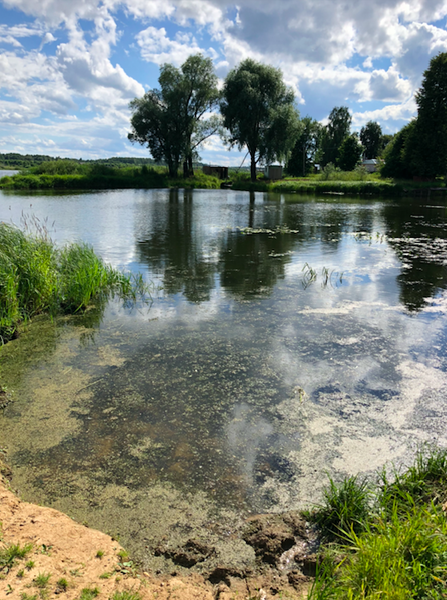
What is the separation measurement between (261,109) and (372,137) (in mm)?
62487

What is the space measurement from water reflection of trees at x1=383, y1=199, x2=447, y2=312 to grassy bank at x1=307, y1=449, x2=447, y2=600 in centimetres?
457

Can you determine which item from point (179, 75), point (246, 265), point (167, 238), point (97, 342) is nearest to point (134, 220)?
point (167, 238)

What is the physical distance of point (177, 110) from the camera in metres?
40.1

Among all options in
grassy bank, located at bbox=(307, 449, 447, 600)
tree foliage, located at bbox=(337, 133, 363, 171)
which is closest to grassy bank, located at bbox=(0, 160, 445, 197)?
tree foliage, located at bbox=(337, 133, 363, 171)

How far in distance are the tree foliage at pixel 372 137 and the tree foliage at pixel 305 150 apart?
92.2 ft

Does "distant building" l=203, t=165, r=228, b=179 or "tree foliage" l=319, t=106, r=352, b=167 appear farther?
"tree foliage" l=319, t=106, r=352, b=167

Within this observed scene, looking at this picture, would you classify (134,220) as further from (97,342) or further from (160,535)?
(160,535)

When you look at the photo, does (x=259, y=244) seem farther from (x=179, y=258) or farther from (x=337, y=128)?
(x=337, y=128)

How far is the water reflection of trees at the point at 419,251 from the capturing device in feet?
25.5

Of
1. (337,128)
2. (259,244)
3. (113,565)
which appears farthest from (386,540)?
(337,128)

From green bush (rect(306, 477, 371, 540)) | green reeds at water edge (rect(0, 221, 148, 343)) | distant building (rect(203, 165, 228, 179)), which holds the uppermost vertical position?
distant building (rect(203, 165, 228, 179))

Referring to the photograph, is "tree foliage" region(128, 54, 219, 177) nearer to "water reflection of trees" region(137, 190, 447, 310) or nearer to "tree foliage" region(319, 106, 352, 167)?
"water reflection of trees" region(137, 190, 447, 310)

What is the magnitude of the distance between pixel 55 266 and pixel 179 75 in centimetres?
3923

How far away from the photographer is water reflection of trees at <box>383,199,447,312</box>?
25.5ft
